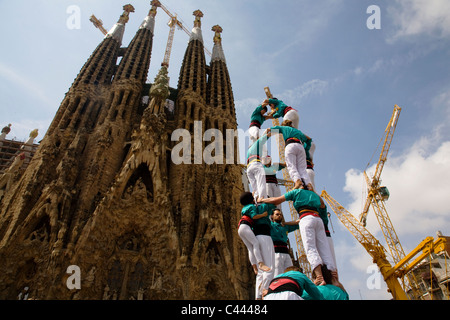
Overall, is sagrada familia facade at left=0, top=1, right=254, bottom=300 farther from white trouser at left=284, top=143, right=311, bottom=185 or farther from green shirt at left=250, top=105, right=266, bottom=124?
white trouser at left=284, top=143, right=311, bottom=185

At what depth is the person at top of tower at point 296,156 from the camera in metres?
6.37

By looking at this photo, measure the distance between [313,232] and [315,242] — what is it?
18 centimetres

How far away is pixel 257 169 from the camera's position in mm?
7586

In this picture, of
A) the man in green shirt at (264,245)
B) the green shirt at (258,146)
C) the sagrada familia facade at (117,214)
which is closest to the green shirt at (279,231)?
the man in green shirt at (264,245)

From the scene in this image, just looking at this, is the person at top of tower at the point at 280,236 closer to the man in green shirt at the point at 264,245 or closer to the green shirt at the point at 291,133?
the man in green shirt at the point at 264,245

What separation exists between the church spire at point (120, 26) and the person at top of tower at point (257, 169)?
97.2ft

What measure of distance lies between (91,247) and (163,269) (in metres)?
3.83

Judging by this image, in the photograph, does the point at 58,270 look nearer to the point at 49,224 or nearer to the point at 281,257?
the point at 49,224

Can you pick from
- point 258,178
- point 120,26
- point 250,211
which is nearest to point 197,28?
point 120,26

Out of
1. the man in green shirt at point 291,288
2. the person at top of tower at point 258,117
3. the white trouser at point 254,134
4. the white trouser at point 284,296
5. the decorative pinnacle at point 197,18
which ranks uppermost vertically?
the decorative pinnacle at point 197,18

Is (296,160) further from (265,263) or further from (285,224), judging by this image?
(265,263)

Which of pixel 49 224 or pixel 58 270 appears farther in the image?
pixel 49 224
